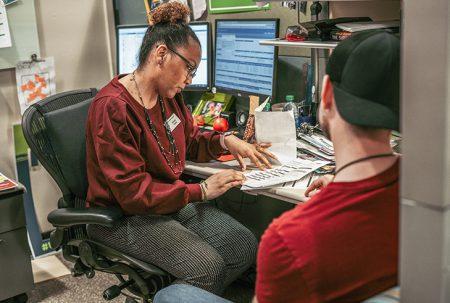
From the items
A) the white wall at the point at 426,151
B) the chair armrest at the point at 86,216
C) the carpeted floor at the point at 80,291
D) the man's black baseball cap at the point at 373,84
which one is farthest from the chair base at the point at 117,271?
the white wall at the point at 426,151

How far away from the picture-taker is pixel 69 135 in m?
1.98

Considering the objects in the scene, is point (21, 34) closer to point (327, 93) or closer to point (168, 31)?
point (168, 31)

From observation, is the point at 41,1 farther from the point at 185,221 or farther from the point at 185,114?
the point at 185,221

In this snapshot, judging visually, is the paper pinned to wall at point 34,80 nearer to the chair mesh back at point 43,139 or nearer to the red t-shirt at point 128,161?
the chair mesh back at point 43,139

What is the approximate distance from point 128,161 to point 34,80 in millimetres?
1415

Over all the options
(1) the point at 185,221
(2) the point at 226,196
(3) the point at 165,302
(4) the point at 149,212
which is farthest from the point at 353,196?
(2) the point at 226,196

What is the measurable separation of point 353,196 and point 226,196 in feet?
6.74

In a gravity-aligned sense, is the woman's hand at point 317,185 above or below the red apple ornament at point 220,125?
below

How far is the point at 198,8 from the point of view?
2838 millimetres

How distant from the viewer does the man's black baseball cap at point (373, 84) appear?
918 millimetres

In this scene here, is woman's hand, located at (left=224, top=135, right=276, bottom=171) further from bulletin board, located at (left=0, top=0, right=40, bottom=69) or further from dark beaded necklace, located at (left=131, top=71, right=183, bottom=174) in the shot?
bulletin board, located at (left=0, top=0, right=40, bottom=69)

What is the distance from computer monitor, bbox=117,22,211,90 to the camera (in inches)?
106

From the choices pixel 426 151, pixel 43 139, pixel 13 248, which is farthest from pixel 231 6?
pixel 426 151

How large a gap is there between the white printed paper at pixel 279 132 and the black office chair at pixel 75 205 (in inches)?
24.5
